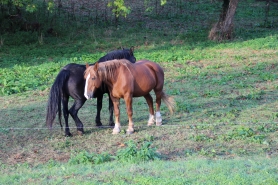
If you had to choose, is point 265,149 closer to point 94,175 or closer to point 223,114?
point 223,114

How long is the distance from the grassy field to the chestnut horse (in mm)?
688

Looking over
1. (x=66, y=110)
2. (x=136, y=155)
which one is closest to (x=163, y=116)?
(x=66, y=110)

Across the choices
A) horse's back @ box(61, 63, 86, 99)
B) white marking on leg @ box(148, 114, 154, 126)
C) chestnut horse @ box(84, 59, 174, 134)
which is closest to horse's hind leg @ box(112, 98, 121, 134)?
chestnut horse @ box(84, 59, 174, 134)

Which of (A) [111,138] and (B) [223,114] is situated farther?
(B) [223,114]

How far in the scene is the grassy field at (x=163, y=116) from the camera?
5.63 meters

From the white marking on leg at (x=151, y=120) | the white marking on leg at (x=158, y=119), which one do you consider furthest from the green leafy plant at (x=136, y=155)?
the white marking on leg at (x=151, y=120)

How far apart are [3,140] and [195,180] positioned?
15.2 feet

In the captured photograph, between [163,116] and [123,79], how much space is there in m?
1.96

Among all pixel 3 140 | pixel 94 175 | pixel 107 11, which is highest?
pixel 107 11

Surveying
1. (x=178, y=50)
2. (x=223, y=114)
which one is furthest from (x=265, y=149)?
(x=178, y=50)

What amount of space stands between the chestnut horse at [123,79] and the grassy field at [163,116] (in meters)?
0.69

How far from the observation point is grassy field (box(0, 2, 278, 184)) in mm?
5633

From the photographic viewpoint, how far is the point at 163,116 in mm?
9938

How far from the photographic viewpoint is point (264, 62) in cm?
1529
